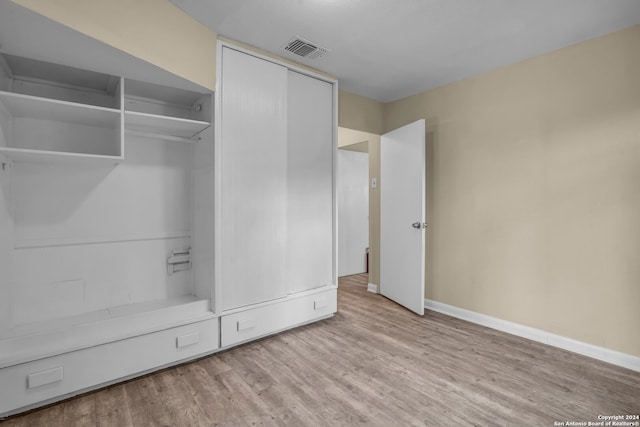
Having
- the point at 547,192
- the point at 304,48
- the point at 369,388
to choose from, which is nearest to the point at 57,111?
the point at 304,48

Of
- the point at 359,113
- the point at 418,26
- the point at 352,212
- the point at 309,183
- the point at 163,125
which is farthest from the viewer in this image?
the point at 352,212

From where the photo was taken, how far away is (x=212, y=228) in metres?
2.40

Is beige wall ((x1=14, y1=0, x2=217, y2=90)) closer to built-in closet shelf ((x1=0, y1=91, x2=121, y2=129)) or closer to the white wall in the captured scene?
built-in closet shelf ((x1=0, y1=91, x2=121, y2=129))

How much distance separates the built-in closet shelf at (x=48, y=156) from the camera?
1.77 meters

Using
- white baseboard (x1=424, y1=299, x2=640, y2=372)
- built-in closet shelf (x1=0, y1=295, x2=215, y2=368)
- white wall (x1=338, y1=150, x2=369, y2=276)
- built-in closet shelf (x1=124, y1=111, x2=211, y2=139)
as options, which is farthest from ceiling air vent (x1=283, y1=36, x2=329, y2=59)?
white baseboard (x1=424, y1=299, x2=640, y2=372)

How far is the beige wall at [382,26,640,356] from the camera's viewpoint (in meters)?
2.27

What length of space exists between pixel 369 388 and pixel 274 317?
106 cm

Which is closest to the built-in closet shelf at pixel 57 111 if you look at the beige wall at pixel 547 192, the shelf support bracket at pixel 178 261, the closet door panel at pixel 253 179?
the closet door panel at pixel 253 179

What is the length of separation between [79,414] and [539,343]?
3.36m

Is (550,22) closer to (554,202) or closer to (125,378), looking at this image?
(554,202)

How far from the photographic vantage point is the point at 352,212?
532cm

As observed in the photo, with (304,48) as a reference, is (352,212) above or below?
below

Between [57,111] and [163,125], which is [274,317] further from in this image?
[57,111]

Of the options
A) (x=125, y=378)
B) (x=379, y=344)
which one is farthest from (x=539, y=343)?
(x=125, y=378)
